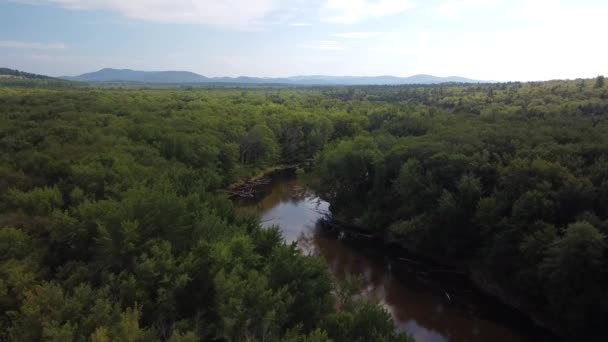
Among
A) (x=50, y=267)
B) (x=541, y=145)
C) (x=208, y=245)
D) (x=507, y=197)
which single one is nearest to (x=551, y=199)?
(x=507, y=197)

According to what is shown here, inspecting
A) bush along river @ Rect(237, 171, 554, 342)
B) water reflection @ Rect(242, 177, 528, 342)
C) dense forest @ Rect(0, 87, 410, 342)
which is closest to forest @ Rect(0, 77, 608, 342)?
dense forest @ Rect(0, 87, 410, 342)

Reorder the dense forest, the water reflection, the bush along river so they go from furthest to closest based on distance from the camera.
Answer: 1. the bush along river
2. the water reflection
3. the dense forest

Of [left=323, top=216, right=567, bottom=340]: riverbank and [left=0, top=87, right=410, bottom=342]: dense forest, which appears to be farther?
[left=323, top=216, right=567, bottom=340]: riverbank

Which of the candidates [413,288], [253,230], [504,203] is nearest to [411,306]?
[413,288]

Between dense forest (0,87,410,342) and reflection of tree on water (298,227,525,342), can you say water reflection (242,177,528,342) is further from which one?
dense forest (0,87,410,342)

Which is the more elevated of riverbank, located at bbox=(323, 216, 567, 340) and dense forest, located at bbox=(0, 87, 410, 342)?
dense forest, located at bbox=(0, 87, 410, 342)

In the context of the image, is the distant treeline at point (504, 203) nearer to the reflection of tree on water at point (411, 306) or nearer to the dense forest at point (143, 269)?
the reflection of tree on water at point (411, 306)

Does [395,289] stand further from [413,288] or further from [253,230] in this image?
[253,230]
